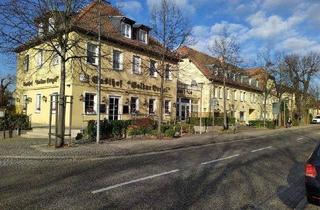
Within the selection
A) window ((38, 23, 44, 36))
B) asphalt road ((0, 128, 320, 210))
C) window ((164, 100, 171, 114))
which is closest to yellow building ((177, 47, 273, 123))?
window ((164, 100, 171, 114))

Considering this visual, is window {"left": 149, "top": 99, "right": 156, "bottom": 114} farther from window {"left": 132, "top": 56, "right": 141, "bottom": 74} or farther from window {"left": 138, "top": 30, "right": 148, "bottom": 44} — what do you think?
window {"left": 138, "top": 30, "right": 148, "bottom": 44}

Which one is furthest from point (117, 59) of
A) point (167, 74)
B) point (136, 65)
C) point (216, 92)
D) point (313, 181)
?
point (313, 181)

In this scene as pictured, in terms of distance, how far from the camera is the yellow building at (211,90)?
41.5 metres

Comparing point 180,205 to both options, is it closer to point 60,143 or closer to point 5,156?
point 5,156

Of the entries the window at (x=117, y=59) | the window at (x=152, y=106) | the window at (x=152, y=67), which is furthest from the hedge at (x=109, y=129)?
the window at (x=152, y=106)

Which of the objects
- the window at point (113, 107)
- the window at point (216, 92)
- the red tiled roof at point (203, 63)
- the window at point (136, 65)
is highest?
the red tiled roof at point (203, 63)

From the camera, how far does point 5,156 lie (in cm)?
1340

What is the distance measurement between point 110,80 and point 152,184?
2042 cm

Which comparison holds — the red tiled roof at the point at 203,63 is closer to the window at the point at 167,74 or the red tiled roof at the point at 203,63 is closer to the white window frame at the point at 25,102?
the window at the point at 167,74

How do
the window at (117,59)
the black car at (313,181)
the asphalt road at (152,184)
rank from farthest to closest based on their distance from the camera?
the window at (117,59)
the asphalt road at (152,184)
the black car at (313,181)

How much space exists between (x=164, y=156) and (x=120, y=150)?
7.57 feet

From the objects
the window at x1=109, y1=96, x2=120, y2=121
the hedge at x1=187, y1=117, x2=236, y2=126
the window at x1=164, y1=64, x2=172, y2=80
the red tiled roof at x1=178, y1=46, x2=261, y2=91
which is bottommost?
the hedge at x1=187, y1=117, x2=236, y2=126

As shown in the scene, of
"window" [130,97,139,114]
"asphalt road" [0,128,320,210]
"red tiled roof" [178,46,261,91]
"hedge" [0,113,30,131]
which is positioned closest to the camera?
"asphalt road" [0,128,320,210]

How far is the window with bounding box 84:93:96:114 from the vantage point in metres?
26.8
